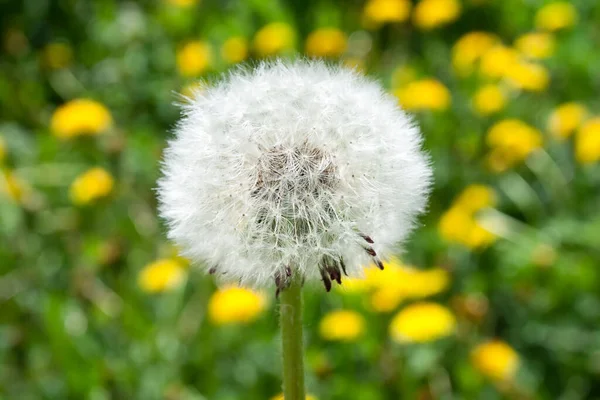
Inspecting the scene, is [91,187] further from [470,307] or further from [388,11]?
[388,11]

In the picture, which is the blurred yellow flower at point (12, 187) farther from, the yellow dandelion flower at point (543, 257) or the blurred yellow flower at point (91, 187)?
the yellow dandelion flower at point (543, 257)

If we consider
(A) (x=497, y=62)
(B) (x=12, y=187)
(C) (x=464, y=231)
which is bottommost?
(C) (x=464, y=231)

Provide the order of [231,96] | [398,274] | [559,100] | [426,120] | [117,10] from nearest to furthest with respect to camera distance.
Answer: [231,96] < [398,274] < [426,120] < [559,100] < [117,10]

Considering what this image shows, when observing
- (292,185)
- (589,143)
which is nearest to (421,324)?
(589,143)

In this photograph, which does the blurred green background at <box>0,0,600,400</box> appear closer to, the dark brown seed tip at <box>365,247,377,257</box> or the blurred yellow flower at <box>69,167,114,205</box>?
the blurred yellow flower at <box>69,167,114,205</box>

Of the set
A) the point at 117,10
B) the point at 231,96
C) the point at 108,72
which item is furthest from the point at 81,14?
the point at 231,96

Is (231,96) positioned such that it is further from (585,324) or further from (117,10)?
(117,10)
